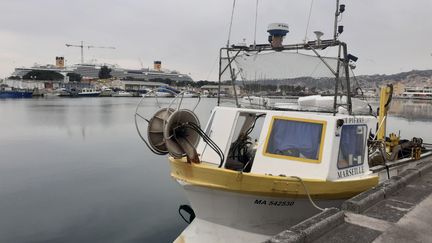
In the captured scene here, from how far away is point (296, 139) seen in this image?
7344 millimetres

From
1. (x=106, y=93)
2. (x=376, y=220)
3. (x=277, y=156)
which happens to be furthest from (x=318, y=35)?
(x=106, y=93)

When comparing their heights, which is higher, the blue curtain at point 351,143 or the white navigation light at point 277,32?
the white navigation light at point 277,32

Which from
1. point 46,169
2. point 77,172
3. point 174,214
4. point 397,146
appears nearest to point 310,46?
point 397,146

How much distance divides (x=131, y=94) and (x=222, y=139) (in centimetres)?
12422

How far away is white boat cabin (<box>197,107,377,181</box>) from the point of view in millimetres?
7129

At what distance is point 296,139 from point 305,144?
202mm

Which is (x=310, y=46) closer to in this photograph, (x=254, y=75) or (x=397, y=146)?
(x=254, y=75)

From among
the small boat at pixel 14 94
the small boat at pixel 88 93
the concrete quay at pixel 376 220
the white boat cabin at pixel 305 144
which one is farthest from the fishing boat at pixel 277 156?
the small boat at pixel 88 93

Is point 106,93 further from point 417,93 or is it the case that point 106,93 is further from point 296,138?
point 417,93

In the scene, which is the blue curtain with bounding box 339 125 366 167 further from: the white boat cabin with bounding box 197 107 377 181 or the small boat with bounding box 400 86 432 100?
the small boat with bounding box 400 86 432 100

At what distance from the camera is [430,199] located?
675 centimetres

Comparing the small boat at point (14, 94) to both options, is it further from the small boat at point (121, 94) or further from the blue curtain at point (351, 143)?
the blue curtain at point (351, 143)

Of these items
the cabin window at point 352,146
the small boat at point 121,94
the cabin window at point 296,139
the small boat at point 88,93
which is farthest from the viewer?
the small boat at point 121,94

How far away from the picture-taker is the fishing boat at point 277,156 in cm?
694
